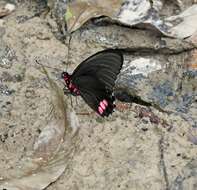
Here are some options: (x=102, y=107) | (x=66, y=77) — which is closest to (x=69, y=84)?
(x=66, y=77)

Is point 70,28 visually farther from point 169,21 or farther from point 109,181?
point 109,181

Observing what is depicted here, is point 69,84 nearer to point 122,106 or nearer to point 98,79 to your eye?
point 98,79

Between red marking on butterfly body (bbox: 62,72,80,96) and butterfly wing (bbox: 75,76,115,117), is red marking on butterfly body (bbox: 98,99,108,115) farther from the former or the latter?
red marking on butterfly body (bbox: 62,72,80,96)

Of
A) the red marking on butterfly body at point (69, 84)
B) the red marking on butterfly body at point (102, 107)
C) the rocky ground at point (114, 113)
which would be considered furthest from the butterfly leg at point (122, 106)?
the red marking on butterfly body at point (69, 84)

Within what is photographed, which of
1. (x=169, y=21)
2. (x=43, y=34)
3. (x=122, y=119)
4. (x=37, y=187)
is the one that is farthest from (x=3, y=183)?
(x=169, y=21)

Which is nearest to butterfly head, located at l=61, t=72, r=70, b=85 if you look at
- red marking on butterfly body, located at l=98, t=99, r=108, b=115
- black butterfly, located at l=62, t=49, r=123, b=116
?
black butterfly, located at l=62, t=49, r=123, b=116

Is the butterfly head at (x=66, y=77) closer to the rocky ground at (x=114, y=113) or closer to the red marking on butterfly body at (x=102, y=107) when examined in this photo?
the rocky ground at (x=114, y=113)

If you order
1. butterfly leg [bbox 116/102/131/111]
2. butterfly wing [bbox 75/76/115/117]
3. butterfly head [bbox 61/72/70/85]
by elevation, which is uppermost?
butterfly head [bbox 61/72/70/85]
